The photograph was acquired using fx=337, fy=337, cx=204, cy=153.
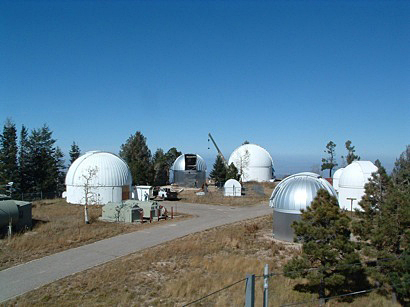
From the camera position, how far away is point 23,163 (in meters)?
44.3

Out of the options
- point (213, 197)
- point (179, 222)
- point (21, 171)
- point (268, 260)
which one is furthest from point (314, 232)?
point (21, 171)

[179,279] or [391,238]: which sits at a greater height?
[391,238]

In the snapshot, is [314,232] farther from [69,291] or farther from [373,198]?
[69,291]

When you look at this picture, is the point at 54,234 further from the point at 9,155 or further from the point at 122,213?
the point at 9,155

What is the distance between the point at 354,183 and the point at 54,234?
22357 millimetres

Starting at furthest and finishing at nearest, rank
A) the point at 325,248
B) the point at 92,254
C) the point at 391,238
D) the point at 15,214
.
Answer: the point at 15,214 → the point at 92,254 → the point at 391,238 → the point at 325,248

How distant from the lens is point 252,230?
20.3m

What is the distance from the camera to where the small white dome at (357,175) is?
26984 mm

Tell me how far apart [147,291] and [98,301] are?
160 cm

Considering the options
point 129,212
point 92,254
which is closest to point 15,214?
point 129,212

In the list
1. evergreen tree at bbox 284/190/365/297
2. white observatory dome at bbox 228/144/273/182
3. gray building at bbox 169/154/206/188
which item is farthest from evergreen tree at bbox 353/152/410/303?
white observatory dome at bbox 228/144/273/182

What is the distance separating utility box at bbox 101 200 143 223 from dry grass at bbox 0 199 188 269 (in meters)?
0.83

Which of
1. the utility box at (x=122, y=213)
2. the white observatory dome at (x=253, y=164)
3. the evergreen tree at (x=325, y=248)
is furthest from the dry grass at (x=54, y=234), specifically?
the white observatory dome at (x=253, y=164)

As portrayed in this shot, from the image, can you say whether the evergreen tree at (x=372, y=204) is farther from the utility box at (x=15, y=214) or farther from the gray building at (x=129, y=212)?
the utility box at (x=15, y=214)
